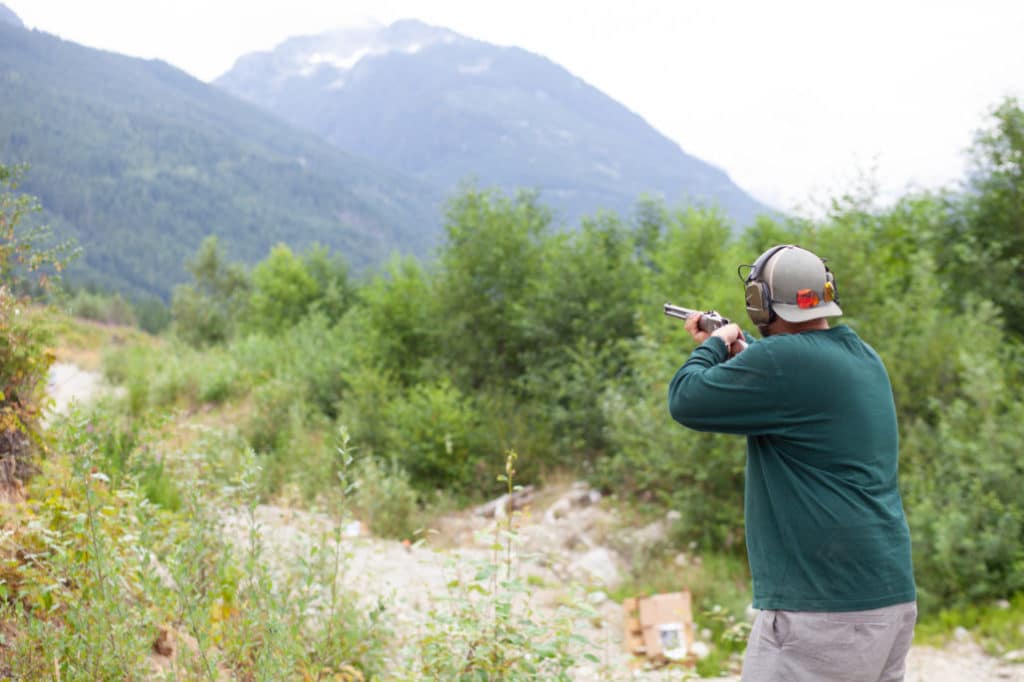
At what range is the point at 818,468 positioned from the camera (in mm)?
2533

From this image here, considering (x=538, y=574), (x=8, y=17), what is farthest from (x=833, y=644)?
(x=8, y=17)

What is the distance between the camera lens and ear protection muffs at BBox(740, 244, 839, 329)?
2773 mm

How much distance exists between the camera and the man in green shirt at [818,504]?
2.46 m

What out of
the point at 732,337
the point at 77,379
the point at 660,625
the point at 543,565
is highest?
the point at 732,337

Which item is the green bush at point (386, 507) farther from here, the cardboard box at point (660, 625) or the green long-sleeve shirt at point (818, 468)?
the green long-sleeve shirt at point (818, 468)

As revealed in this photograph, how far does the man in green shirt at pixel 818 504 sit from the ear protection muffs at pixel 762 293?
19cm

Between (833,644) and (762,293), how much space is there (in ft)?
3.95

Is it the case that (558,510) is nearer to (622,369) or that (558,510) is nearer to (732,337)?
(622,369)

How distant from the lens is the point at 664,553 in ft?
27.5

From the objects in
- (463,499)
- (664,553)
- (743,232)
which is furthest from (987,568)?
(743,232)

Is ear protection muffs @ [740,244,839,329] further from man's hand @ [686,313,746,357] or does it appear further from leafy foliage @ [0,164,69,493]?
leafy foliage @ [0,164,69,493]

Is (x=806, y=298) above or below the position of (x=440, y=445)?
above

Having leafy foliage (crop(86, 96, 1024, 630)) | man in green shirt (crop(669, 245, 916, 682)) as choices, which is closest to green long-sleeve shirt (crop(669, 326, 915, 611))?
man in green shirt (crop(669, 245, 916, 682))

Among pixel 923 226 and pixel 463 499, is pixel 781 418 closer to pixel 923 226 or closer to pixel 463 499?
pixel 463 499
